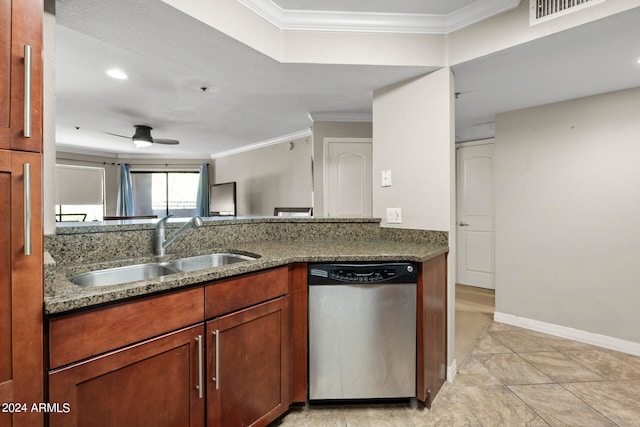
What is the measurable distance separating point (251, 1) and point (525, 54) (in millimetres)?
1666

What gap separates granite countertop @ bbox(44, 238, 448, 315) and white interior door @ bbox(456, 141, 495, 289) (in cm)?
259

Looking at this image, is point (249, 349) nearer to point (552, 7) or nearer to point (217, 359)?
point (217, 359)

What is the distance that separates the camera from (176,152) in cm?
629

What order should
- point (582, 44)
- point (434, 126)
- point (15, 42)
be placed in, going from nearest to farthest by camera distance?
1. point (15, 42)
2. point (582, 44)
3. point (434, 126)

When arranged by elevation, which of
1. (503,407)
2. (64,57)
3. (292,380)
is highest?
(64,57)

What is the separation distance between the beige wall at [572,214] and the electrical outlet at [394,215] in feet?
4.91

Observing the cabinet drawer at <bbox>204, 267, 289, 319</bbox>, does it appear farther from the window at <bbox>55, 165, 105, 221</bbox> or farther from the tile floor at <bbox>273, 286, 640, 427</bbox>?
the window at <bbox>55, 165, 105, 221</bbox>

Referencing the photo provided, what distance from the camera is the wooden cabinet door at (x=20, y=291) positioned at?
0.76 meters

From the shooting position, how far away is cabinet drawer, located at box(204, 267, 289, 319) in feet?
3.97

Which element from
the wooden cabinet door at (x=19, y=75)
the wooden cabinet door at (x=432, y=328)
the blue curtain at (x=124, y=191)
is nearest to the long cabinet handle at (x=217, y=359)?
the wooden cabinet door at (x=19, y=75)

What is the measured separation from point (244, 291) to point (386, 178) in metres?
1.40

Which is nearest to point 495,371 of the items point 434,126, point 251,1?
point 434,126

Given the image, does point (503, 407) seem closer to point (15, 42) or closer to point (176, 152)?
point (15, 42)

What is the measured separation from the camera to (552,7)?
157cm
